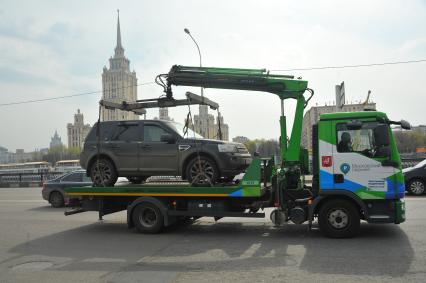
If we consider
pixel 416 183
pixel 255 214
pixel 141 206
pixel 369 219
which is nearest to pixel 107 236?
pixel 141 206

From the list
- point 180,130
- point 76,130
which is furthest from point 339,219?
point 76,130

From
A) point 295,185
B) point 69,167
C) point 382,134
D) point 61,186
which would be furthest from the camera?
point 69,167

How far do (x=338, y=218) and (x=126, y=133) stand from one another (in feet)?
17.5

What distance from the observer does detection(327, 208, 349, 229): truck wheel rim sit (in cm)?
834

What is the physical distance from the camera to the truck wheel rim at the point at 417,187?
53.1ft

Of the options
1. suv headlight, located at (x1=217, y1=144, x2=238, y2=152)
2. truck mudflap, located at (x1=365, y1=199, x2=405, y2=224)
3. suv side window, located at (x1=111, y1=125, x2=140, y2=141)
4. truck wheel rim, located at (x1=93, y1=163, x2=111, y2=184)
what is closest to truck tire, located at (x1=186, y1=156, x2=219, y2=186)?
suv headlight, located at (x1=217, y1=144, x2=238, y2=152)

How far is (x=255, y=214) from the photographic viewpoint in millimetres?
9062

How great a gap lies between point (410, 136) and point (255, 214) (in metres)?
98.5

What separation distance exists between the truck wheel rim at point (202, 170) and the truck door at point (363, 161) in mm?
2712

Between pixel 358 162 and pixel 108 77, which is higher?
pixel 108 77

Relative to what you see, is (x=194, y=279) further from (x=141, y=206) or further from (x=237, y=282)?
(x=141, y=206)

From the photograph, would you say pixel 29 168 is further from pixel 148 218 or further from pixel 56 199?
pixel 148 218

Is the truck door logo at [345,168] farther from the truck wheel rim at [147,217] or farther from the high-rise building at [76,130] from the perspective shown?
the high-rise building at [76,130]

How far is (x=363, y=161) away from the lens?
8234 mm
